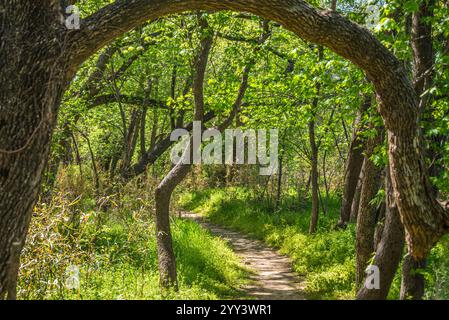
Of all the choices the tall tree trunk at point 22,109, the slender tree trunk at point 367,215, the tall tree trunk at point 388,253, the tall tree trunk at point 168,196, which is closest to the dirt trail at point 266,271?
the slender tree trunk at point 367,215

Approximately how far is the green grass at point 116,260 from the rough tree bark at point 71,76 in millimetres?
1881

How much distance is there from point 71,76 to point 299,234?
388 inches

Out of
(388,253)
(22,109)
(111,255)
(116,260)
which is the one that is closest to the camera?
(22,109)

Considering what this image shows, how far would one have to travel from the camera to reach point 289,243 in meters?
13.5

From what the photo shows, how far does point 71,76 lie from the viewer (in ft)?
16.4

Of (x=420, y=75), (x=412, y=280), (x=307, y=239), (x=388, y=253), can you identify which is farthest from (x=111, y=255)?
(x=420, y=75)

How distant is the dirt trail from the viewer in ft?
32.7

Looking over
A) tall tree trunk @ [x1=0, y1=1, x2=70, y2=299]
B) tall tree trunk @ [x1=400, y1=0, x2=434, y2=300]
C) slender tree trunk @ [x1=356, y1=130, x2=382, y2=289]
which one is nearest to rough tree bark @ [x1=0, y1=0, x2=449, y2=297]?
tall tree trunk @ [x1=0, y1=1, x2=70, y2=299]

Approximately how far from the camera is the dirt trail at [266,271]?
9961 millimetres

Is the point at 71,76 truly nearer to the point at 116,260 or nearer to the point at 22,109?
the point at 22,109

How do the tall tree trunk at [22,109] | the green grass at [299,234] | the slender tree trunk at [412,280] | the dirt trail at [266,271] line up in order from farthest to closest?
the green grass at [299,234] < the dirt trail at [266,271] < the slender tree trunk at [412,280] < the tall tree trunk at [22,109]

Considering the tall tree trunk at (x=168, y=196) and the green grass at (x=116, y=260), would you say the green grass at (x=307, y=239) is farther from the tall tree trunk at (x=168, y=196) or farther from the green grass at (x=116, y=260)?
the tall tree trunk at (x=168, y=196)

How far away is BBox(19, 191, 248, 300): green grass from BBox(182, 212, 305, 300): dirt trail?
383 mm
